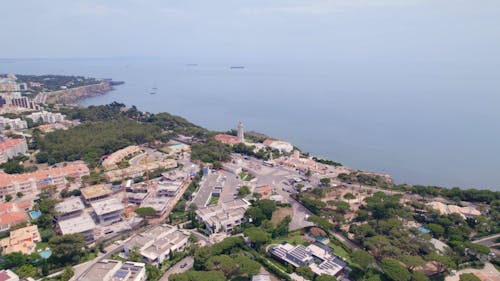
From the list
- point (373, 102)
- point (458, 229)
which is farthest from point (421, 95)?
point (458, 229)

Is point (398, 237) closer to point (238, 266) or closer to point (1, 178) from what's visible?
point (238, 266)

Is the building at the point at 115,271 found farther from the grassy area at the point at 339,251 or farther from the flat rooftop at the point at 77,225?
the grassy area at the point at 339,251

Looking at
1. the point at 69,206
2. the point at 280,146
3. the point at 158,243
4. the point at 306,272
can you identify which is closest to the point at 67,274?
the point at 158,243

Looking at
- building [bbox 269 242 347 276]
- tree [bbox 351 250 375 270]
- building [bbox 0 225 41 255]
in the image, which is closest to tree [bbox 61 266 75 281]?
building [bbox 0 225 41 255]

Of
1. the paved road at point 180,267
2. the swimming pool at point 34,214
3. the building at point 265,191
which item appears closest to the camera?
the paved road at point 180,267

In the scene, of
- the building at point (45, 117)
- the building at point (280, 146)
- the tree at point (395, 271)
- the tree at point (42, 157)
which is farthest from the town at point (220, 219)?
the building at point (45, 117)

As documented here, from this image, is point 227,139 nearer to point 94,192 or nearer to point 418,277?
point 94,192
